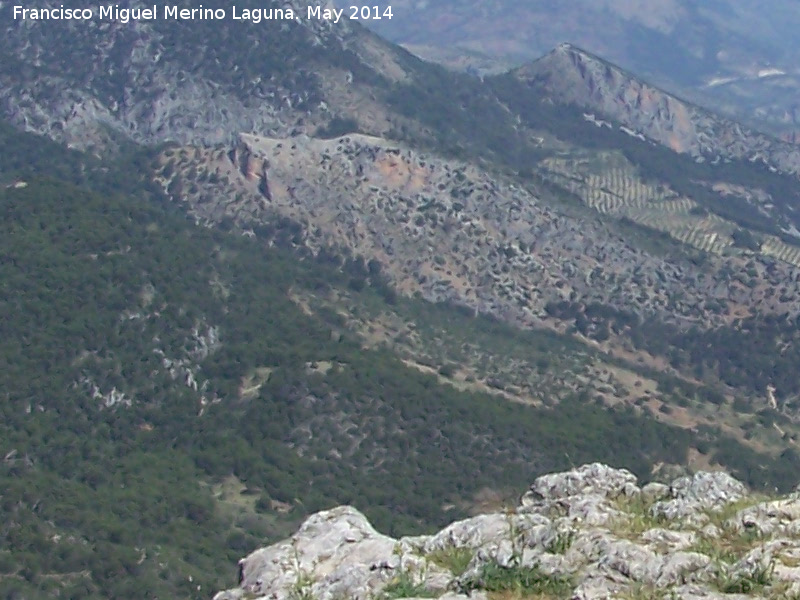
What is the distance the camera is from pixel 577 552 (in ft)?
78.4

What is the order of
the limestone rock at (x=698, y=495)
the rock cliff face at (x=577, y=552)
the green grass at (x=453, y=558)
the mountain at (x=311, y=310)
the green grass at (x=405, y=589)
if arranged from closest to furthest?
the rock cliff face at (x=577, y=552), the green grass at (x=405, y=589), the green grass at (x=453, y=558), the limestone rock at (x=698, y=495), the mountain at (x=311, y=310)

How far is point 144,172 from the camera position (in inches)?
5512

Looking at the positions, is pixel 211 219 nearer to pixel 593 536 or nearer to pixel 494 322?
pixel 494 322

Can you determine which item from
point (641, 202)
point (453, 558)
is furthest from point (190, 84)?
point (453, 558)

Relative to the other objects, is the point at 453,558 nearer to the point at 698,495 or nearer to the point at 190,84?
the point at 698,495

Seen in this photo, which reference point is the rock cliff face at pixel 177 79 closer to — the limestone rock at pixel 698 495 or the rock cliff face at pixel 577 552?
the rock cliff face at pixel 577 552

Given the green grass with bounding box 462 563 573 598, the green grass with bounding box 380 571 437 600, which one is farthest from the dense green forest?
the green grass with bounding box 462 563 573 598

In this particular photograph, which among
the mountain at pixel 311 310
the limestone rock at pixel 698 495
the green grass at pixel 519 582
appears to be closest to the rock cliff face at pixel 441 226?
the mountain at pixel 311 310

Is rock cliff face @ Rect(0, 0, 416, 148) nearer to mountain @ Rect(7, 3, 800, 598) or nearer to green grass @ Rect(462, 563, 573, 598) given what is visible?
mountain @ Rect(7, 3, 800, 598)

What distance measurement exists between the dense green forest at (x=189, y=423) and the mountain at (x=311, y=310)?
0.69 ft

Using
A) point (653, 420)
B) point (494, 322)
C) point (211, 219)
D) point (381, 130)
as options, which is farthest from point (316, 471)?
point (381, 130)

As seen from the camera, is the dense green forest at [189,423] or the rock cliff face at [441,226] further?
the rock cliff face at [441,226]

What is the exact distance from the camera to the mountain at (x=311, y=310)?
73.1 meters

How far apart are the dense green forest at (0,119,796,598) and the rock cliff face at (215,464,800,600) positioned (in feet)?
97.4
